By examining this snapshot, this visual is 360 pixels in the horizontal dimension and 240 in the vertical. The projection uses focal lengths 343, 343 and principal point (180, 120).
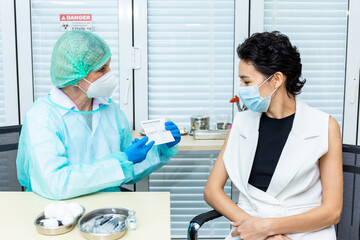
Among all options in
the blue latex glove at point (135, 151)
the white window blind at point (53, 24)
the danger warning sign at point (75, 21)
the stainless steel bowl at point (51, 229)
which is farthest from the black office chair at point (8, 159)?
the danger warning sign at point (75, 21)

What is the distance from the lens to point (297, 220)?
4.39ft

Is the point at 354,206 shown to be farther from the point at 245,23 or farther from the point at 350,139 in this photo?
the point at 245,23

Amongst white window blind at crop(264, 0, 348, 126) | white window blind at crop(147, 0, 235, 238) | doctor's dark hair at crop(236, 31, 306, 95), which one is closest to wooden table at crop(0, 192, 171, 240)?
doctor's dark hair at crop(236, 31, 306, 95)

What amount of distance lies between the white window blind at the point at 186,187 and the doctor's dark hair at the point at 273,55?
1.33 metres

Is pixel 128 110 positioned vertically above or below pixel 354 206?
above

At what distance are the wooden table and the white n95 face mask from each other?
50cm

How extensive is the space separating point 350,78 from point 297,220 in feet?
5.59

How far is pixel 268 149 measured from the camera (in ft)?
5.09

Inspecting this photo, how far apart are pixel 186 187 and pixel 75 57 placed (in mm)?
1575

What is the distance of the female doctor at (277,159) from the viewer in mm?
1372

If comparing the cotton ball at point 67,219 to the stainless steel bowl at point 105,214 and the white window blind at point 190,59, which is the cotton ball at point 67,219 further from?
the white window blind at point 190,59

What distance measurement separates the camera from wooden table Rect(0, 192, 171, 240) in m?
1.07

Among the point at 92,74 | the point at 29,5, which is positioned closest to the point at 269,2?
the point at 92,74

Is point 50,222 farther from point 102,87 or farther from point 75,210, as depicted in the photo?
point 102,87
